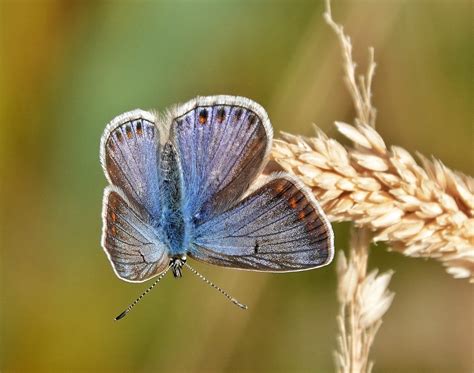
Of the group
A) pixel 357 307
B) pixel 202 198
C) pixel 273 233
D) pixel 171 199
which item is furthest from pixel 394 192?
pixel 171 199

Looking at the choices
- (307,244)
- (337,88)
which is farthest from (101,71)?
(307,244)

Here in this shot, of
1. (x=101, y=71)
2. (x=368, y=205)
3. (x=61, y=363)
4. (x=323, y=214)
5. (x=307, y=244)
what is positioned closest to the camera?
(x=368, y=205)

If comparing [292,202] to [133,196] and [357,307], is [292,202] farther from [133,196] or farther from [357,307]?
[133,196]

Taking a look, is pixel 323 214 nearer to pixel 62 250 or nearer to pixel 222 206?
pixel 222 206

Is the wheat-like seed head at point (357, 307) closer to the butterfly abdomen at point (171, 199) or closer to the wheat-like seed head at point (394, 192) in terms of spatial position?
the wheat-like seed head at point (394, 192)

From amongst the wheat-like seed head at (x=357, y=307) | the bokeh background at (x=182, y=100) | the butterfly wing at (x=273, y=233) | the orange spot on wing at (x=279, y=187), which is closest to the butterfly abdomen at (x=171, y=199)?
the butterfly wing at (x=273, y=233)

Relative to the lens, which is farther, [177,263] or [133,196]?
[133,196]

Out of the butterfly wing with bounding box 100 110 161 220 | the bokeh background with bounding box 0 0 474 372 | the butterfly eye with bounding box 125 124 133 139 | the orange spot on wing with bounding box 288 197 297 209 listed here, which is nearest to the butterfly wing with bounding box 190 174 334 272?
the orange spot on wing with bounding box 288 197 297 209
